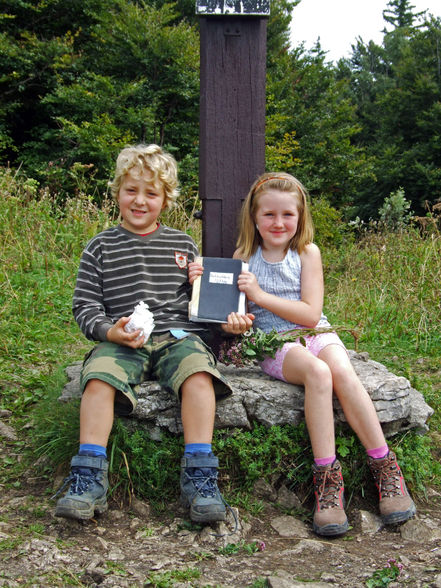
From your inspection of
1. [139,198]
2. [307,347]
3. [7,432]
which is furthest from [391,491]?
[7,432]

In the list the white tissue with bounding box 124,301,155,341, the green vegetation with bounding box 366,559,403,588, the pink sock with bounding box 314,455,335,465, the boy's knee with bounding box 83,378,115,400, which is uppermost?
the white tissue with bounding box 124,301,155,341

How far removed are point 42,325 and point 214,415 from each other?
8.21 feet

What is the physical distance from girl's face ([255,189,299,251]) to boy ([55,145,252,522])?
1.30 ft

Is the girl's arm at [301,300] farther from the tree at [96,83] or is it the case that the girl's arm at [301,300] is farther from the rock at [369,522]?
the tree at [96,83]

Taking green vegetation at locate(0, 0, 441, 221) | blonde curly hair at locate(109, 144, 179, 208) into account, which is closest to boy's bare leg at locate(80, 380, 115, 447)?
blonde curly hair at locate(109, 144, 179, 208)

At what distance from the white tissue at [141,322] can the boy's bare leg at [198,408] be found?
0.28m

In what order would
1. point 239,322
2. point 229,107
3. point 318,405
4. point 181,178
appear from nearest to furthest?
point 318,405 < point 239,322 < point 229,107 < point 181,178

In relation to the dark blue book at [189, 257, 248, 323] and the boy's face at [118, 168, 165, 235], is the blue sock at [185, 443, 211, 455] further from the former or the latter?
the boy's face at [118, 168, 165, 235]

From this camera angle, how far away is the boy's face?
2789 millimetres

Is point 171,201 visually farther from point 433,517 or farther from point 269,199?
point 433,517

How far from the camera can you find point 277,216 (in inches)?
113

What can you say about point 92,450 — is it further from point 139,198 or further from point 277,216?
point 277,216

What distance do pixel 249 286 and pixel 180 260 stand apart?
0.38 m

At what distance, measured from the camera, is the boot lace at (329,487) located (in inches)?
94.0
